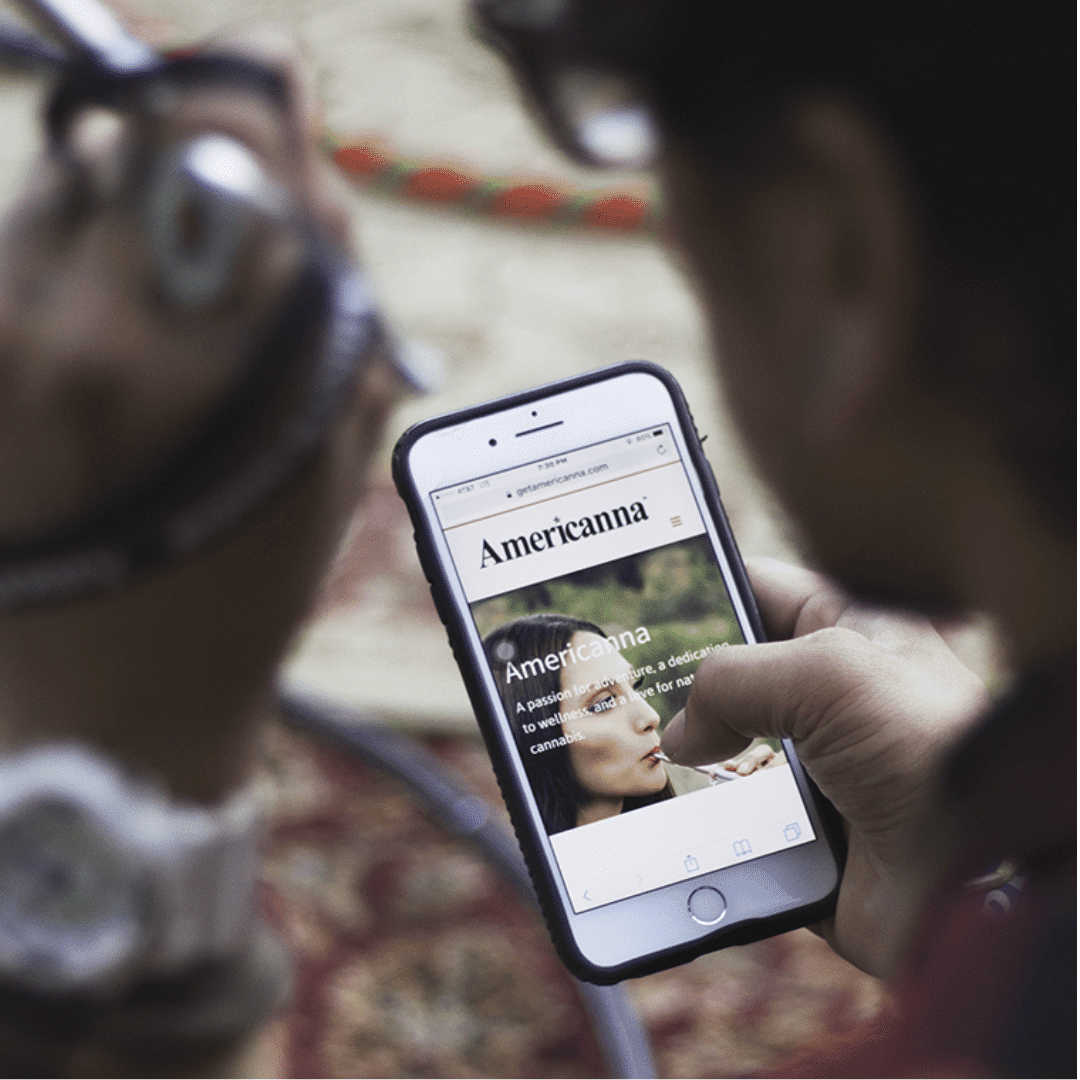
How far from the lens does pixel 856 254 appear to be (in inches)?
7.8

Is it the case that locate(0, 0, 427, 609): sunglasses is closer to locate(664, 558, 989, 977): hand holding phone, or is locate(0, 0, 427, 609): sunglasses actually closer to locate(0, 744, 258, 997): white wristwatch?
locate(0, 744, 258, 997): white wristwatch

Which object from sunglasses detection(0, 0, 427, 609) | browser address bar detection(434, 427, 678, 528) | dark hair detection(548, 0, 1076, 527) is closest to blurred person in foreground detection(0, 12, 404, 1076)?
sunglasses detection(0, 0, 427, 609)

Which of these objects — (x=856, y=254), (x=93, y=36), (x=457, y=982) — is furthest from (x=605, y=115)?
(x=457, y=982)

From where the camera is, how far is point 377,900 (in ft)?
2.48

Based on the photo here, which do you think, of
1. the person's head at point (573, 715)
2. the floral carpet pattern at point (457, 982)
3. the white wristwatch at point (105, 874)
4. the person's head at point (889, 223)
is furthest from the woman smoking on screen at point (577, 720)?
the floral carpet pattern at point (457, 982)

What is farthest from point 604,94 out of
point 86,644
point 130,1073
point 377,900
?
point 377,900

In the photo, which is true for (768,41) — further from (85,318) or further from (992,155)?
(85,318)

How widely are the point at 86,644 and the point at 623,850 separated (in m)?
0.26

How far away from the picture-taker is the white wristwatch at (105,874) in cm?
50

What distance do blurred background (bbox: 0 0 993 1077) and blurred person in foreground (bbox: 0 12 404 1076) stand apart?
0.20 feet

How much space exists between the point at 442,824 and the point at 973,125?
2.24 feet

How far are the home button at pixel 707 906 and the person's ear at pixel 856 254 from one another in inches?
6.3

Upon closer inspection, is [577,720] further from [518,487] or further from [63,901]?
[63,901]

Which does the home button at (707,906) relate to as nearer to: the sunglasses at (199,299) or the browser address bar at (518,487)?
the browser address bar at (518,487)
